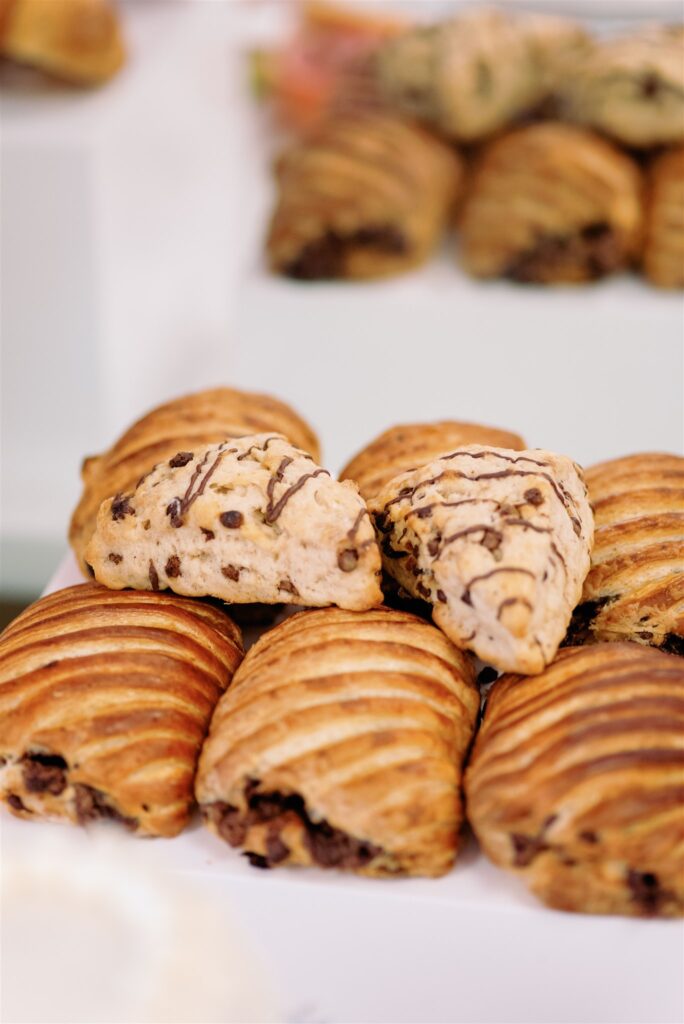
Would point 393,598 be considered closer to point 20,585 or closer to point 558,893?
point 558,893

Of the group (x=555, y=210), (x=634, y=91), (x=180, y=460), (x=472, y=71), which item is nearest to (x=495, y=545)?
(x=180, y=460)

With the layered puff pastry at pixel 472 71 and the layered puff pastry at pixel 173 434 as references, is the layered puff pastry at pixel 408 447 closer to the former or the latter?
the layered puff pastry at pixel 173 434

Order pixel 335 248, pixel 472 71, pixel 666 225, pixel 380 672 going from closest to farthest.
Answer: pixel 380 672
pixel 666 225
pixel 335 248
pixel 472 71

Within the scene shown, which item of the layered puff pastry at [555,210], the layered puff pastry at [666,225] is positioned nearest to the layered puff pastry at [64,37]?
the layered puff pastry at [555,210]

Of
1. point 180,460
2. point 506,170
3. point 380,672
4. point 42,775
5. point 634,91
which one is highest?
point 634,91

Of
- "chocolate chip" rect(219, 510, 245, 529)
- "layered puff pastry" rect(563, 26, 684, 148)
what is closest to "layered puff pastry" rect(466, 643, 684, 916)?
"chocolate chip" rect(219, 510, 245, 529)

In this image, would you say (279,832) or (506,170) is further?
(506,170)

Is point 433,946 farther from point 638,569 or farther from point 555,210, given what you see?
point 555,210
